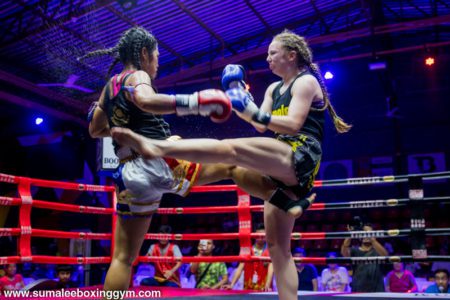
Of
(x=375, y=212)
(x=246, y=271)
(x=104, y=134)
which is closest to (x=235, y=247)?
(x=375, y=212)

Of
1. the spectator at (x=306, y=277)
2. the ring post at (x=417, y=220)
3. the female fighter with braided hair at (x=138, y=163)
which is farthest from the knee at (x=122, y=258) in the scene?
the spectator at (x=306, y=277)

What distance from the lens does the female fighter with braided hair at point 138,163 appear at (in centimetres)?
212

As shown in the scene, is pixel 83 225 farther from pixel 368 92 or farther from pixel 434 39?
pixel 434 39

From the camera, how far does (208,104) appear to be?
198cm

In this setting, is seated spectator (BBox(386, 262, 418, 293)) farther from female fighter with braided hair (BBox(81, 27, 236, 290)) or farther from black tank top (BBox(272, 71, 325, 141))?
female fighter with braided hair (BBox(81, 27, 236, 290))

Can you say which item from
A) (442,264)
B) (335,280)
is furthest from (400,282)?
(442,264)

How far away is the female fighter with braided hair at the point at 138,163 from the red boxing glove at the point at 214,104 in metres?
0.05

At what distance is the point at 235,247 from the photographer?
38.2ft

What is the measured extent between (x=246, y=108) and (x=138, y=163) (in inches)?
23.7

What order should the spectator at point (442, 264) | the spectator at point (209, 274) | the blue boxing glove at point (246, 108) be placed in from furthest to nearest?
the spectator at point (442, 264)
the spectator at point (209, 274)
the blue boxing glove at point (246, 108)

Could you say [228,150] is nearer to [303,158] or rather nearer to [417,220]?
[303,158]

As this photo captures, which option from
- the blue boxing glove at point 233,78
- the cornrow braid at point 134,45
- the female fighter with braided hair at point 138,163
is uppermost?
the cornrow braid at point 134,45

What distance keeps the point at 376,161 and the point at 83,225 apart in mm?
9196

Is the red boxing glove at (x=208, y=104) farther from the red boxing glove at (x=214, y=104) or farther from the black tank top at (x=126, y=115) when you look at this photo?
the black tank top at (x=126, y=115)
